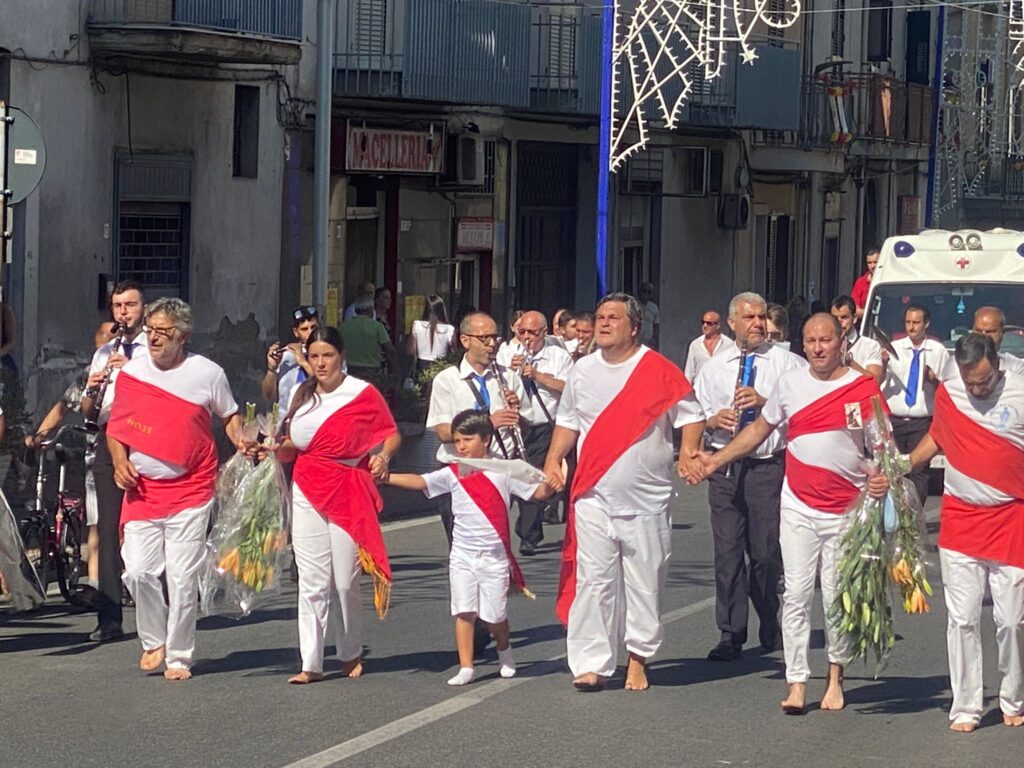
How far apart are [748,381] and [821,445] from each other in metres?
1.45

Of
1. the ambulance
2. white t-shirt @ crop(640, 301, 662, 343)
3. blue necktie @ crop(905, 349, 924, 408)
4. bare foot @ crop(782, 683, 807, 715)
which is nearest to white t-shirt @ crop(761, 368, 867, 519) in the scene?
bare foot @ crop(782, 683, 807, 715)

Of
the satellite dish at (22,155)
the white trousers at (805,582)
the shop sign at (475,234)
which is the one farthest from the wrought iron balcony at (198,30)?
the white trousers at (805,582)

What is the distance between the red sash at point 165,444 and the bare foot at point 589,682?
191 centimetres

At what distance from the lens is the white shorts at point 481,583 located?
30.1 ft

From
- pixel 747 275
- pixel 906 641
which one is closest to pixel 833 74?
pixel 747 275

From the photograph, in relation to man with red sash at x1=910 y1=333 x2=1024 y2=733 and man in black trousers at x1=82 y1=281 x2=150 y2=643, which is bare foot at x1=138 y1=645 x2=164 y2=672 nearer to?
man in black trousers at x1=82 y1=281 x2=150 y2=643

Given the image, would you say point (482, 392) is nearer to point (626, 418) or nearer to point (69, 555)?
point (626, 418)

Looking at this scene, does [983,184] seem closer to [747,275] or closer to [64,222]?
[747,275]

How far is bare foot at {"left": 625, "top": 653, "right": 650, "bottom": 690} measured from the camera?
29.8ft

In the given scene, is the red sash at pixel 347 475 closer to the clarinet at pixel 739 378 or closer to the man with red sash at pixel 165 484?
the man with red sash at pixel 165 484

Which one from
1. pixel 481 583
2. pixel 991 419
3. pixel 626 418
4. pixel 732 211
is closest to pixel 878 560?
pixel 991 419

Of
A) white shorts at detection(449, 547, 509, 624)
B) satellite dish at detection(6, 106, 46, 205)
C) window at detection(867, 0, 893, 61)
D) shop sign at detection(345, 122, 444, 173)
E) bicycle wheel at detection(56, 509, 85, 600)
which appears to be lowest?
bicycle wheel at detection(56, 509, 85, 600)

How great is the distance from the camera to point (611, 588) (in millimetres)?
9062

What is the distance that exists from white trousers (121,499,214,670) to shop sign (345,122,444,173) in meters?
13.8
